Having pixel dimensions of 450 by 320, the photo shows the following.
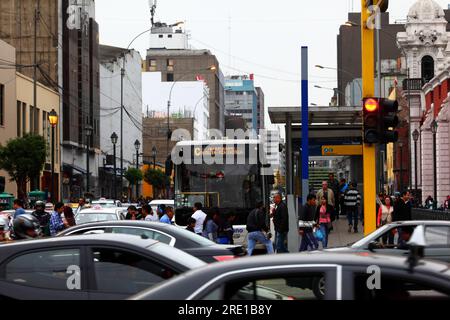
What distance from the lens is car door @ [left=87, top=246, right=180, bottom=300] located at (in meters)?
8.62

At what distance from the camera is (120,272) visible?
8.76 metres

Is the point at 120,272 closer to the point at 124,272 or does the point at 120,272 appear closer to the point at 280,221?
the point at 124,272

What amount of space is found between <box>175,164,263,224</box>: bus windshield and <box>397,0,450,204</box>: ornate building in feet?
122

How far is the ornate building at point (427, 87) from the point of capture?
69688mm

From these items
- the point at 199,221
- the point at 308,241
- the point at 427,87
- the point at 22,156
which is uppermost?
the point at 427,87

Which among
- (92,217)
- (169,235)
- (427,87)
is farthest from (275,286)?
(427,87)

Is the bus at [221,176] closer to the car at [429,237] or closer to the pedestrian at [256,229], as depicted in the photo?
the pedestrian at [256,229]

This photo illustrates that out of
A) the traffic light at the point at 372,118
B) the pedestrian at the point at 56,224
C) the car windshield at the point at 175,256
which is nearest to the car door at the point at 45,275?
the car windshield at the point at 175,256

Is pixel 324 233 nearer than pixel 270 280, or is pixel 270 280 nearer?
pixel 270 280

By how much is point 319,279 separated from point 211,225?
58.5 feet

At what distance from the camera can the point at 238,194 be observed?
95.2 feet

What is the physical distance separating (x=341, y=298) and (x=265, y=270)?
47cm

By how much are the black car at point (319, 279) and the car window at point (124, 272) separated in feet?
8.14
